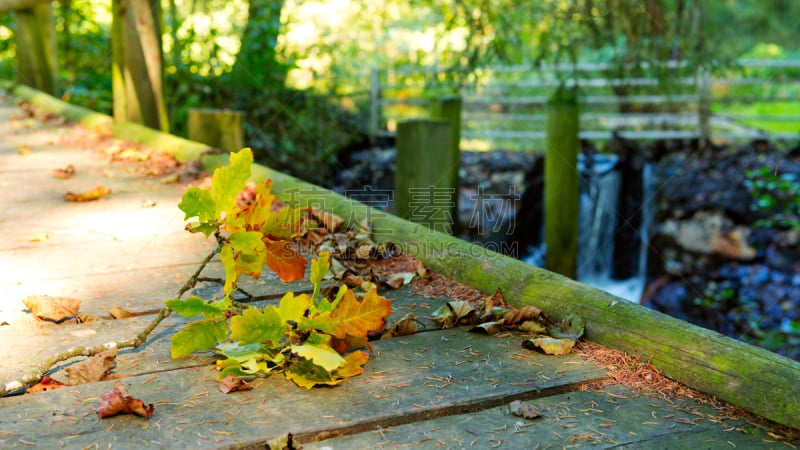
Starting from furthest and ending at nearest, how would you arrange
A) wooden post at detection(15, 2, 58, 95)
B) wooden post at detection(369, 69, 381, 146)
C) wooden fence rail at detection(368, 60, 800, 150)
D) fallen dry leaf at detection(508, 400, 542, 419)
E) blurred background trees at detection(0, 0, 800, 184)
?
wooden post at detection(369, 69, 381, 146) < wooden fence rail at detection(368, 60, 800, 150) < wooden post at detection(15, 2, 58, 95) < blurred background trees at detection(0, 0, 800, 184) < fallen dry leaf at detection(508, 400, 542, 419)

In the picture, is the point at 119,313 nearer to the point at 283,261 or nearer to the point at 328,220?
the point at 283,261

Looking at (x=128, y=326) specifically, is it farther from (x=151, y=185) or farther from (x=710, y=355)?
(x=151, y=185)

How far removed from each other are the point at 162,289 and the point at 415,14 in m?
19.1

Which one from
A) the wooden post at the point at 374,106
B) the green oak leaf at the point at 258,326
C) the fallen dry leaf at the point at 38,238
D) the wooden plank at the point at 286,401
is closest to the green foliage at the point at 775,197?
the wooden post at the point at 374,106

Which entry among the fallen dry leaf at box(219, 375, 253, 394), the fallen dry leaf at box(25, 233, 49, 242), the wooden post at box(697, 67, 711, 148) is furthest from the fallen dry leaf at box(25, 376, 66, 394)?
the wooden post at box(697, 67, 711, 148)

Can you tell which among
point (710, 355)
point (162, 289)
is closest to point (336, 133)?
point (162, 289)

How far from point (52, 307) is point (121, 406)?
2.24 feet

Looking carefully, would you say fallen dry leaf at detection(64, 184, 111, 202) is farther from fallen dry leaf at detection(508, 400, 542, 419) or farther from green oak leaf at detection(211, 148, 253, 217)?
fallen dry leaf at detection(508, 400, 542, 419)

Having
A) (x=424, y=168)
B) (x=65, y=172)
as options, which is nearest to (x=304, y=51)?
(x=424, y=168)

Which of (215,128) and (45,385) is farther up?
(215,128)

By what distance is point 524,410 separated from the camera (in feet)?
4.89

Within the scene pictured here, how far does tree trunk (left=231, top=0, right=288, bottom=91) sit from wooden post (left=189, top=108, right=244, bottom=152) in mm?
3859

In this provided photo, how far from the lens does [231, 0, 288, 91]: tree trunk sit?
349 inches

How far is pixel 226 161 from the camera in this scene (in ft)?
13.6
